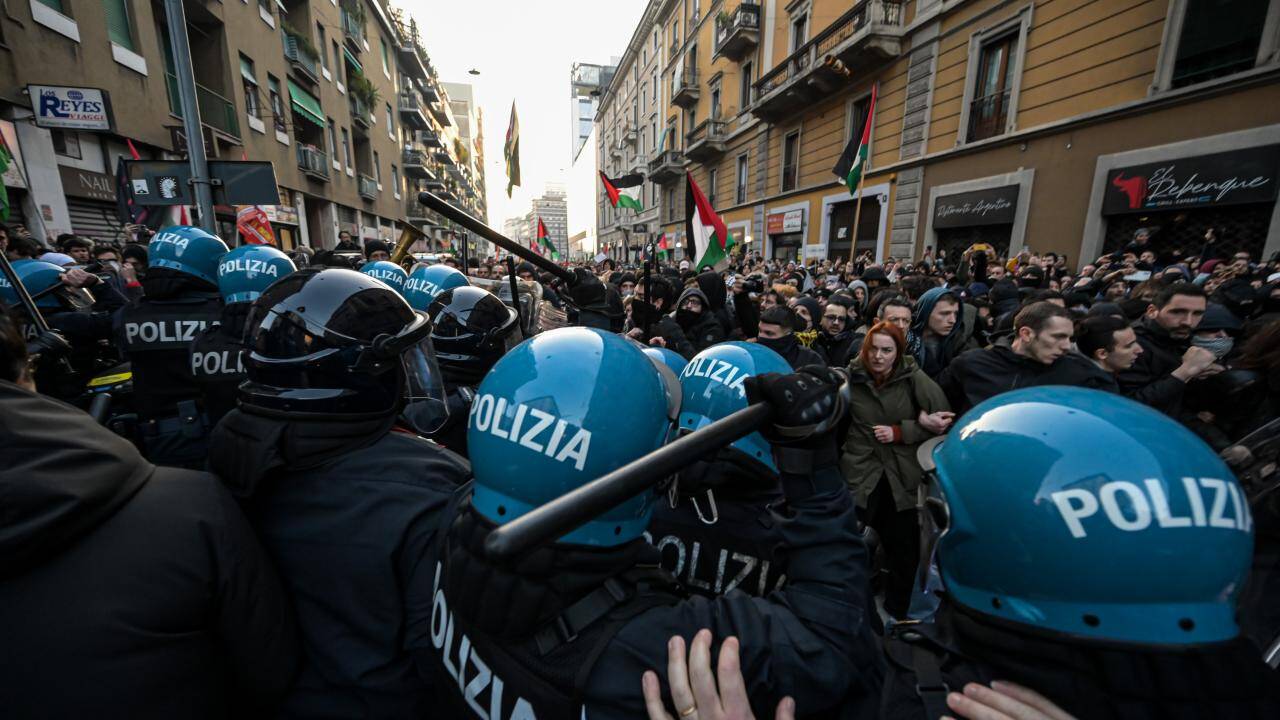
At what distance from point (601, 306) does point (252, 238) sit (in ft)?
17.4

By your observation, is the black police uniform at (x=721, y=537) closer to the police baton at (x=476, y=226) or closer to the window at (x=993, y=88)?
the police baton at (x=476, y=226)

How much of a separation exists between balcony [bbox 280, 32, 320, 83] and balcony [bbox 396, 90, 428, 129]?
544 inches

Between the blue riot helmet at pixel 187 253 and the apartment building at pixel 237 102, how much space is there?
218 inches

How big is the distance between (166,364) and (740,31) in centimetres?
2344

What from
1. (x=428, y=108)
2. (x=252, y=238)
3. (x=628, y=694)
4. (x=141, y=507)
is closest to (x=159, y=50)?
(x=252, y=238)

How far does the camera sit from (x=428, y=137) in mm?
37781

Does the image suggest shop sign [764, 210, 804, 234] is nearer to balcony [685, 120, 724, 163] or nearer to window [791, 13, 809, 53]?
window [791, 13, 809, 53]

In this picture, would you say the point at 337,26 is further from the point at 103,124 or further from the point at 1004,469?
the point at 1004,469

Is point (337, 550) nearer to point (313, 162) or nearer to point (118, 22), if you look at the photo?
point (118, 22)

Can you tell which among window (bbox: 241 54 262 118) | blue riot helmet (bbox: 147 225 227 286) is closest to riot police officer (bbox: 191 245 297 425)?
blue riot helmet (bbox: 147 225 227 286)

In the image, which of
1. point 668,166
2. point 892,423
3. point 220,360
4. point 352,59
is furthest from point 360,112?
point 892,423

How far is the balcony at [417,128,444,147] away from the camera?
36.7 meters

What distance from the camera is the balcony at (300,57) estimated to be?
55.1 feet

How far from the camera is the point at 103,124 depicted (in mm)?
6172
